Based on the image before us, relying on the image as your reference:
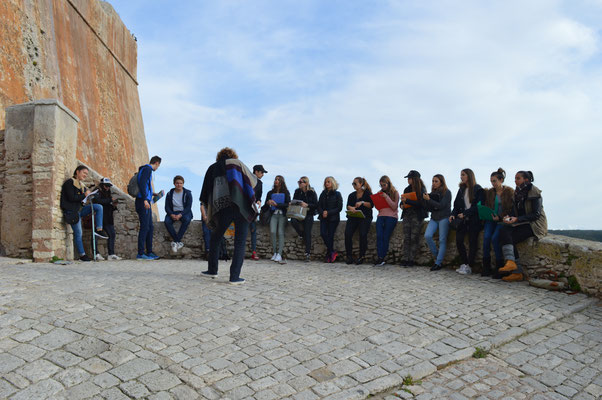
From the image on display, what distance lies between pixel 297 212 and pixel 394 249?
231cm

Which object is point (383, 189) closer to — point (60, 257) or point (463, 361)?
point (463, 361)

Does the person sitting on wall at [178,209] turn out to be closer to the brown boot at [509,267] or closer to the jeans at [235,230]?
the jeans at [235,230]

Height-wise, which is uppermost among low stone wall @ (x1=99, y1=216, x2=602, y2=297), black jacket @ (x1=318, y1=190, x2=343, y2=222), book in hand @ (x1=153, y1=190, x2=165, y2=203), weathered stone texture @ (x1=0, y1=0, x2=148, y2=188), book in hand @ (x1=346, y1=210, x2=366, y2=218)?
weathered stone texture @ (x1=0, y1=0, x2=148, y2=188)

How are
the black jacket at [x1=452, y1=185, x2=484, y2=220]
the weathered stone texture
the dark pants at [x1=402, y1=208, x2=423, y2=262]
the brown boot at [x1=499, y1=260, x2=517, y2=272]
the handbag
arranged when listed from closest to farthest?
the brown boot at [x1=499, y1=260, x2=517, y2=272], the black jacket at [x1=452, y1=185, x2=484, y2=220], the dark pants at [x1=402, y1=208, x2=423, y2=262], the handbag, the weathered stone texture

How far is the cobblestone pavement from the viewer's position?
367 cm

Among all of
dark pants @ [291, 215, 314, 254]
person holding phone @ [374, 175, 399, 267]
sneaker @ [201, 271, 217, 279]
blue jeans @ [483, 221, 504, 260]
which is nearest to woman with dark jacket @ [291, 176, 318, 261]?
dark pants @ [291, 215, 314, 254]

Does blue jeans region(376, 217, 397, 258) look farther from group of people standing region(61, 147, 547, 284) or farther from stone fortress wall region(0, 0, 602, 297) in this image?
stone fortress wall region(0, 0, 602, 297)

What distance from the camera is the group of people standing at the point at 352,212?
675 centimetres

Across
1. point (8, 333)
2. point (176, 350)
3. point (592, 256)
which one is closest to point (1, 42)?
point (8, 333)

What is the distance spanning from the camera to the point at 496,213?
809cm

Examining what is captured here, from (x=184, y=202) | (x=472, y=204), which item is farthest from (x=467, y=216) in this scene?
(x=184, y=202)

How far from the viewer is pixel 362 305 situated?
5832mm

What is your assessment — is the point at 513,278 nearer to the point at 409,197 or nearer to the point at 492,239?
the point at 492,239

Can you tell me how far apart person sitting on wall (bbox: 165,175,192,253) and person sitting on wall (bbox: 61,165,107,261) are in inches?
67.3
